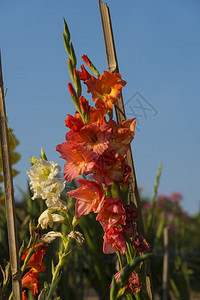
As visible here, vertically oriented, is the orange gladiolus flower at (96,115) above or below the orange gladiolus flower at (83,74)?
below

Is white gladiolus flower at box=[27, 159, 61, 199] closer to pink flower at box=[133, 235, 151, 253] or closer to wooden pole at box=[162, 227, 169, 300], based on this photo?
pink flower at box=[133, 235, 151, 253]

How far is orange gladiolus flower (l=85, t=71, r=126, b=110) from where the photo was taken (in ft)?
1.56

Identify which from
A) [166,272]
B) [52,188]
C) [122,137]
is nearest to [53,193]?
[52,188]

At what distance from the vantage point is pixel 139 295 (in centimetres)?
47

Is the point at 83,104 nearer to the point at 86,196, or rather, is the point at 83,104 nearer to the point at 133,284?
the point at 86,196

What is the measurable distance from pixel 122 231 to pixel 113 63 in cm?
23

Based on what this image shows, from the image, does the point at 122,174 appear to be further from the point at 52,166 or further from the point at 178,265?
the point at 178,265

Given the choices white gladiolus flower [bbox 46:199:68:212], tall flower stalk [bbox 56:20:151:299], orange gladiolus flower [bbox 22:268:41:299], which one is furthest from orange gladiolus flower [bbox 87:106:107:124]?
orange gladiolus flower [bbox 22:268:41:299]

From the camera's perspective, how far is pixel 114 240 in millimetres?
440

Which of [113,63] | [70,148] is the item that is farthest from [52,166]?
[113,63]

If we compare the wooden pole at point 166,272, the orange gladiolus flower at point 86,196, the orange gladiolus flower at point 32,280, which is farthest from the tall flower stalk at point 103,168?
the wooden pole at point 166,272

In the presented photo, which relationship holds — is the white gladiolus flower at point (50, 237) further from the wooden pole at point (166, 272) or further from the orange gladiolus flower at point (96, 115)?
the wooden pole at point (166, 272)

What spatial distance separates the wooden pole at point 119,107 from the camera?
0.50 meters

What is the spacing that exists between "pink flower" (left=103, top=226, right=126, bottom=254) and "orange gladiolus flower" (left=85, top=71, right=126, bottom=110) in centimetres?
14
